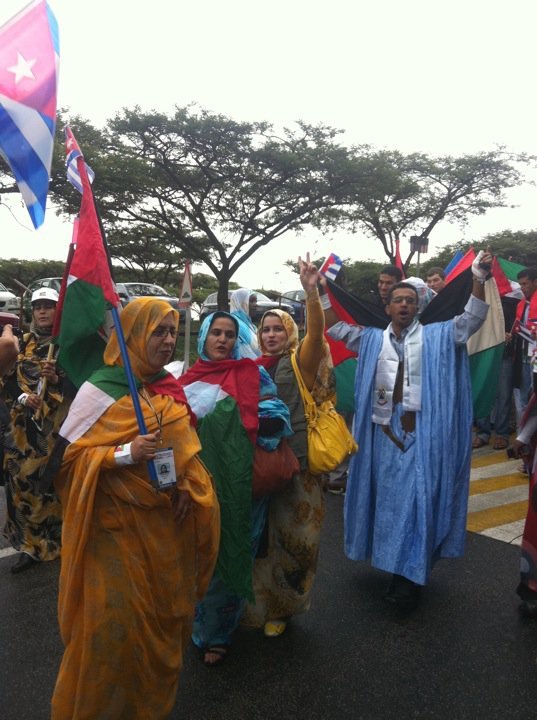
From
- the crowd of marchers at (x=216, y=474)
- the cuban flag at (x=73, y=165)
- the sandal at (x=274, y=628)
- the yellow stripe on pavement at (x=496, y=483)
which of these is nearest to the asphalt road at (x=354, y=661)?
the sandal at (x=274, y=628)

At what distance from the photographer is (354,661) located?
9.02 feet

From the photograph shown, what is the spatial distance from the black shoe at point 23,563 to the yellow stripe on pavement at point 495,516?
3124mm

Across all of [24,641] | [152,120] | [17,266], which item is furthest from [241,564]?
[17,266]

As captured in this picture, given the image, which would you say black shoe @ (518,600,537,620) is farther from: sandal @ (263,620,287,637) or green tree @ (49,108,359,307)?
green tree @ (49,108,359,307)

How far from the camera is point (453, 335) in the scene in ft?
11.2

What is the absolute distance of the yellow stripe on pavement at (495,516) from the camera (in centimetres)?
460

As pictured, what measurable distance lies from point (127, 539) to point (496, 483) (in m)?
4.56

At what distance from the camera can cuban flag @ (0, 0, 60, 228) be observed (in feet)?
7.23

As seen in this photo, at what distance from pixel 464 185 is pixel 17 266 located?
22858 mm

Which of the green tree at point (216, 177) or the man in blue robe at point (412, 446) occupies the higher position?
the green tree at point (216, 177)

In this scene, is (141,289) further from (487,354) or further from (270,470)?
(270,470)

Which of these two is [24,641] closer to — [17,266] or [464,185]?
[464,185]

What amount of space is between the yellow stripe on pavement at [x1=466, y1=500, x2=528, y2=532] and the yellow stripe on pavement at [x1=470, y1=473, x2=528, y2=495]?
1.44 feet

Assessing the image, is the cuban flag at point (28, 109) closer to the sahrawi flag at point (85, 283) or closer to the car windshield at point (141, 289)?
the sahrawi flag at point (85, 283)
